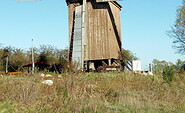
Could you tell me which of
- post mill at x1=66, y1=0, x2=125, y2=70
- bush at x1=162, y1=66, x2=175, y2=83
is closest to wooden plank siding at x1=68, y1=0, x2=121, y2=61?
post mill at x1=66, y1=0, x2=125, y2=70

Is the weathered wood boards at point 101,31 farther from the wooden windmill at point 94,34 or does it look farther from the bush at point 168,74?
the bush at point 168,74

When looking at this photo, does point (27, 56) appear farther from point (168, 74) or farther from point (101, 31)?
point (168, 74)

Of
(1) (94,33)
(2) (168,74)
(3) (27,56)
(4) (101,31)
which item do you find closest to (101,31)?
(4) (101,31)

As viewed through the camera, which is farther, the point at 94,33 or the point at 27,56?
the point at 27,56

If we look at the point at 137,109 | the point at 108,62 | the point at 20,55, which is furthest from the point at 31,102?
the point at 20,55

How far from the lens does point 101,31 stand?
1744 cm

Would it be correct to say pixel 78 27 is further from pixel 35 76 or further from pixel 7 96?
pixel 7 96

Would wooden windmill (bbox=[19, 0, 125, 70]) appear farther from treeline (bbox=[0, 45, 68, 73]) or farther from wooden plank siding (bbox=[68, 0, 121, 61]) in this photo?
treeline (bbox=[0, 45, 68, 73])

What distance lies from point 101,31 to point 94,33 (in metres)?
0.63

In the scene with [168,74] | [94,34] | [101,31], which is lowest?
[168,74]

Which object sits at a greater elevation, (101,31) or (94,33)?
(101,31)

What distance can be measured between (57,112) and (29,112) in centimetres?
48

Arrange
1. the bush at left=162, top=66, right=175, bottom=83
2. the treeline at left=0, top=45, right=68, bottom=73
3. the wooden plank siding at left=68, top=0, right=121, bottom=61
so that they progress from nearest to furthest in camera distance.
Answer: the bush at left=162, top=66, right=175, bottom=83, the wooden plank siding at left=68, top=0, right=121, bottom=61, the treeline at left=0, top=45, right=68, bottom=73

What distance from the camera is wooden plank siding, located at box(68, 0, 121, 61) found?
1728 cm
